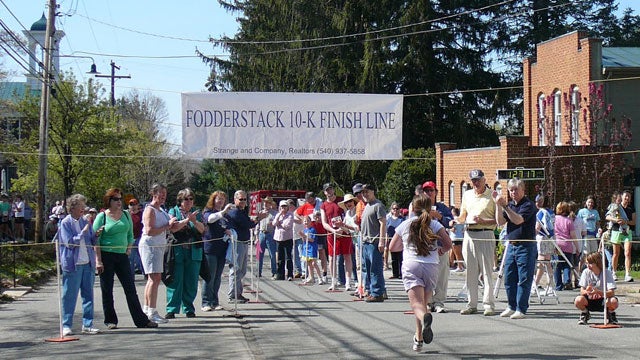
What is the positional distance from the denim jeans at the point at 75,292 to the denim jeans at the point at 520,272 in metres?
5.78

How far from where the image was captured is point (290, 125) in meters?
21.2

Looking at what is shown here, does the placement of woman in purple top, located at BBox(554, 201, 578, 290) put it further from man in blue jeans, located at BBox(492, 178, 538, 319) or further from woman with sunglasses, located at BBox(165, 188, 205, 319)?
woman with sunglasses, located at BBox(165, 188, 205, 319)

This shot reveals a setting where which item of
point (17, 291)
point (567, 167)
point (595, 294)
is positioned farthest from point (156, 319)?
point (567, 167)

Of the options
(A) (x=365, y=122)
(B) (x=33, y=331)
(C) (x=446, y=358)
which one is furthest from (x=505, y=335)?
(A) (x=365, y=122)

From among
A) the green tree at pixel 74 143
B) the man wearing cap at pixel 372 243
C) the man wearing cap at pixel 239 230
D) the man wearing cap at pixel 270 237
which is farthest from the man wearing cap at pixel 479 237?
the green tree at pixel 74 143

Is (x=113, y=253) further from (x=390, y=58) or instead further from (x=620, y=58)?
(x=390, y=58)

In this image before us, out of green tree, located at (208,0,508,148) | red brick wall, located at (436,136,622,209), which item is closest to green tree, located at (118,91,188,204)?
green tree, located at (208,0,508,148)

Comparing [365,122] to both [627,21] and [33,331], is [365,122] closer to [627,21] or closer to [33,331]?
[33,331]

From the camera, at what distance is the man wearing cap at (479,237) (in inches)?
507

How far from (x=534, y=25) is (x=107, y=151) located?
26.3m

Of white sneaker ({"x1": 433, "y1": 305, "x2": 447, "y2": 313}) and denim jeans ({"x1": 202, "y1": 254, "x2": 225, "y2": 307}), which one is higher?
denim jeans ({"x1": 202, "y1": 254, "x2": 225, "y2": 307})

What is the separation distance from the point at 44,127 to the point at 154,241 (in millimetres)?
17128

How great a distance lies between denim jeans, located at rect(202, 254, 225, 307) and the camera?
1376cm

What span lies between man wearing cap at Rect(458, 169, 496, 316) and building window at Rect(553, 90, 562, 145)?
2072 cm
